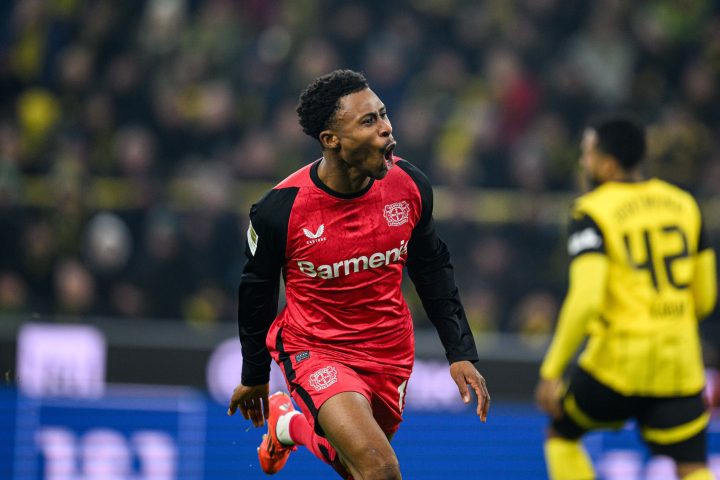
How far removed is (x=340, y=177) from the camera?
5121 millimetres

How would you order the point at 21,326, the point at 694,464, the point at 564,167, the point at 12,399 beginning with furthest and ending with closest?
the point at 564,167
the point at 21,326
the point at 12,399
the point at 694,464

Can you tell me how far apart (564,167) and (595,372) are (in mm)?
5629

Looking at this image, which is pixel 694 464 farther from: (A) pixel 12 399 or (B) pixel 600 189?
(A) pixel 12 399

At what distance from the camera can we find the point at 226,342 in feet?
29.8

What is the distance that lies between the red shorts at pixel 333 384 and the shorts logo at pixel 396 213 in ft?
2.20

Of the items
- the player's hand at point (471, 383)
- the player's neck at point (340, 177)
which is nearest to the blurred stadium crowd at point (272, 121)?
the player's neck at point (340, 177)

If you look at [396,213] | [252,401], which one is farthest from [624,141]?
[252,401]

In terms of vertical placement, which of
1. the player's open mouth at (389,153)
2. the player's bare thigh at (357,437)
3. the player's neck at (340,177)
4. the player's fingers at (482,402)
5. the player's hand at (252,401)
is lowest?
the player's hand at (252,401)

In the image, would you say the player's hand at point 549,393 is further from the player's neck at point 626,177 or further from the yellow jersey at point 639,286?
the player's neck at point 626,177

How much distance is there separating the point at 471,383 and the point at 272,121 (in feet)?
20.6

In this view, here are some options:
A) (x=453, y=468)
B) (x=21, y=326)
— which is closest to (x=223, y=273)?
(x=21, y=326)

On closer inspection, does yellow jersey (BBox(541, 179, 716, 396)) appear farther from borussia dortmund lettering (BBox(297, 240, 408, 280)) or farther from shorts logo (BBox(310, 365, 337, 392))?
shorts logo (BBox(310, 365, 337, 392))

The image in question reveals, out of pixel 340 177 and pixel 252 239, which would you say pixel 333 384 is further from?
pixel 340 177

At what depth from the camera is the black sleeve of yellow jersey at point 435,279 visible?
527 cm
